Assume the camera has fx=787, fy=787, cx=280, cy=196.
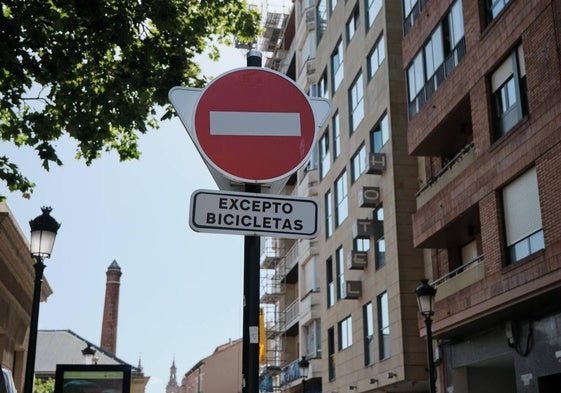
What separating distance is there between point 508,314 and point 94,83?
1136 centimetres

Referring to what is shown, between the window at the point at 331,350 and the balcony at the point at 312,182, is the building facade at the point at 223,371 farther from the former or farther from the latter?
the window at the point at 331,350

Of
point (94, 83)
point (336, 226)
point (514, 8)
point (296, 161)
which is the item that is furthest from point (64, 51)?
point (336, 226)

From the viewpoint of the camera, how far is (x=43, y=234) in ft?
39.5

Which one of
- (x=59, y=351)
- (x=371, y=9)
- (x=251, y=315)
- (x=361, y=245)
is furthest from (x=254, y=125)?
(x=59, y=351)

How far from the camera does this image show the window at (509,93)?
18.2m

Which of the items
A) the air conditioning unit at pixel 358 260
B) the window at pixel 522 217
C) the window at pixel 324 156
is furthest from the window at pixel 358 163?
the window at pixel 522 217

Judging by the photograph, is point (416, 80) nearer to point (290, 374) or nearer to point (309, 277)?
point (309, 277)

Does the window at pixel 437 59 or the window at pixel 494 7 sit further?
the window at pixel 437 59

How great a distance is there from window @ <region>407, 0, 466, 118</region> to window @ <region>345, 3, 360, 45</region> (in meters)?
8.68

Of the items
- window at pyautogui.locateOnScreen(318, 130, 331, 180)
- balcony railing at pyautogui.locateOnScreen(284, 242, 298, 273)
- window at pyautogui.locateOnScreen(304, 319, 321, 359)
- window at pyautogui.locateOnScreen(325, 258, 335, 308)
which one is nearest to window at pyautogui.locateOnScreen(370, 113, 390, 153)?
window at pyautogui.locateOnScreen(318, 130, 331, 180)

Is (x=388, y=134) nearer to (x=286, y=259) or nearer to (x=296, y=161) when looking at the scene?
(x=286, y=259)

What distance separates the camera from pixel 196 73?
1259 cm

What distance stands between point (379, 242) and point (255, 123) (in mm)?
26207

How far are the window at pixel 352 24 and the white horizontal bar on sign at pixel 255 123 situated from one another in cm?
3063
